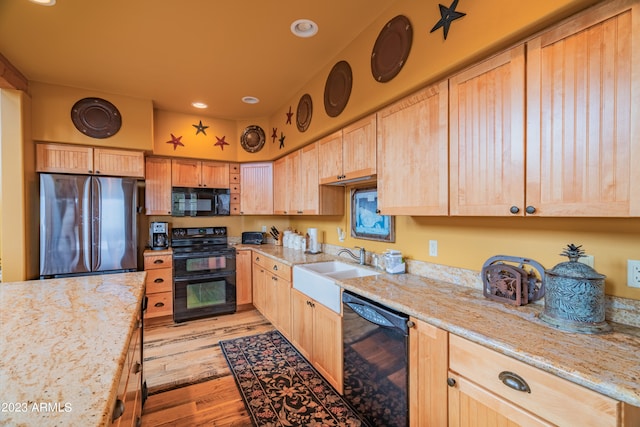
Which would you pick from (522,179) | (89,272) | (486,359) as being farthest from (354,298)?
(89,272)

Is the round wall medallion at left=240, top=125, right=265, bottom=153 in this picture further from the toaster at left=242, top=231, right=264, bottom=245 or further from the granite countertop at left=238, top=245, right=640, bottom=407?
the granite countertop at left=238, top=245, right=640, bottom=407

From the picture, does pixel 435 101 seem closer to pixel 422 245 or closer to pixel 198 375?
pixel 422 245

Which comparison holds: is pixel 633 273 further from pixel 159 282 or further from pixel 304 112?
pixel 159 282

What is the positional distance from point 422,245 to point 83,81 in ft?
11.9

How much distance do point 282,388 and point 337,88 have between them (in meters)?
2.51

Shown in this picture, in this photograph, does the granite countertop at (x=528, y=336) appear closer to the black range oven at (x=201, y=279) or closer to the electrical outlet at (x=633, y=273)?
the electrical outlet at (x=633, y=273)

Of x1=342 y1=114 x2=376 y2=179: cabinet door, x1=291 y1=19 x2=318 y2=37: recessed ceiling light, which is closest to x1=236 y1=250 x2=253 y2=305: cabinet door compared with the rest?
x1=342 y1=114 x2=376 y2=179: cabinet door

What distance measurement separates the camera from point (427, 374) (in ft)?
4.54

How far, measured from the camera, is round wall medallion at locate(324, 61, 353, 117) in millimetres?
2373

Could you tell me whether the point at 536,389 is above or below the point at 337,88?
below

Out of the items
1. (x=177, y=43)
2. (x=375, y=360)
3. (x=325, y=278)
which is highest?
(x=177, y=43)

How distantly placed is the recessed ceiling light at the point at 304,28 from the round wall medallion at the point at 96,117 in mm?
2343

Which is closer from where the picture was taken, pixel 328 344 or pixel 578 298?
pixel 578 298

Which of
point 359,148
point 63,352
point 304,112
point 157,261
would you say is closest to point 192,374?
point 157,261
